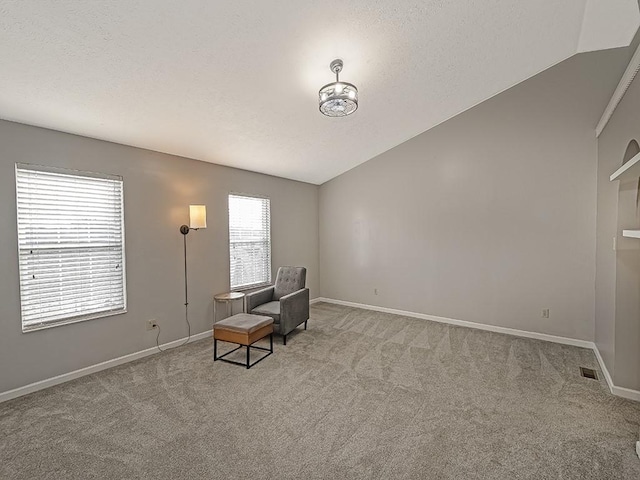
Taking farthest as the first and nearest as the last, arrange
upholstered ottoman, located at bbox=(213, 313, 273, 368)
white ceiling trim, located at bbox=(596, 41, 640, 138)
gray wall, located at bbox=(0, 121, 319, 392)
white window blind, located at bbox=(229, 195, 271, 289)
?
white window blind, located at bbox=(229, 195, 271, 289) < upholstered ottoman, located at bbox=(213, 313, 273, 368) < gray wall, located at bbox=(0, 121, 319, 392) < white ceiling trim, located at bbox=(596, 41, 640, 138)

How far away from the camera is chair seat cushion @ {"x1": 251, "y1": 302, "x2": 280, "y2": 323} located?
392 cm

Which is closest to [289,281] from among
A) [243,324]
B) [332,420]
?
[243,324]

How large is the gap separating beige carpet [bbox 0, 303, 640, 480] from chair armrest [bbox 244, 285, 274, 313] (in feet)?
3.00

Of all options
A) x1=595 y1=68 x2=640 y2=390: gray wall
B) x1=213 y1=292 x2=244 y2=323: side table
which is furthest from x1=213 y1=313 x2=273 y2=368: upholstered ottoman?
x1=595 y1=68 x2=640 y2=390: gray wall

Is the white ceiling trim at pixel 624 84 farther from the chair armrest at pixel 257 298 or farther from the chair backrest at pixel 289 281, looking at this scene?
the chair armrest at pixel 257 298

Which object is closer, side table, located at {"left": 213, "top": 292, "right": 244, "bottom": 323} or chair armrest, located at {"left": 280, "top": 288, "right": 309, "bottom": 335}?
chair armrest, located at {"left": 280, "top": 288, "right": 309, "bottom": 335}

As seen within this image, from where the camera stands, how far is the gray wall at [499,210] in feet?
12.1

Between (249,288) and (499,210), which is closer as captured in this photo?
(499,210)

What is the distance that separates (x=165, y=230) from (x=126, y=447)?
235 cm

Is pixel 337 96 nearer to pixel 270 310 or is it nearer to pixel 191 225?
pixel 191 225

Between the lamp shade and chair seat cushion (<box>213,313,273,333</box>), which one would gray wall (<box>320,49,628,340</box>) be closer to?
chair seat cushion (<box>213,313,273,333</box>)

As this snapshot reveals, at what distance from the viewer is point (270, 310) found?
402 centimetres

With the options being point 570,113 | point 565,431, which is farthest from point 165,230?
point 570,113

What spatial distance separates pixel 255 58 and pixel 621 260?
378 cm
